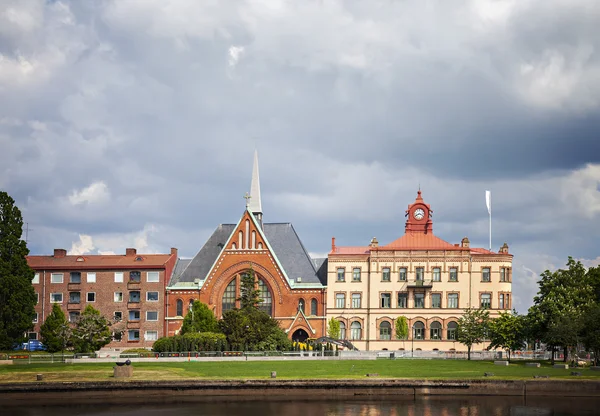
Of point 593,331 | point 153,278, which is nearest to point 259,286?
point 153,278

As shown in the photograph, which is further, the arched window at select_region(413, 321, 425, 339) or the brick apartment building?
the brick apartment building

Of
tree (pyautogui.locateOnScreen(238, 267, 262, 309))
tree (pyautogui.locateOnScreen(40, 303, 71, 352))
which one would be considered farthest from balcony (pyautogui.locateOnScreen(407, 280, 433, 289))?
tree (pyautogui.locateOnScreen(40, 303, 71, 352))

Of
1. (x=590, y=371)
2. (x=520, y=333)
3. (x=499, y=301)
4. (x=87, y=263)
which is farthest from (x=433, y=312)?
(x=87, y=263)

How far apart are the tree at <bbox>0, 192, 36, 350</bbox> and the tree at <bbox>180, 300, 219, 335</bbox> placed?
1601 centimetres

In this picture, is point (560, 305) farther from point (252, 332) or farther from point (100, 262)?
point (100, 262)

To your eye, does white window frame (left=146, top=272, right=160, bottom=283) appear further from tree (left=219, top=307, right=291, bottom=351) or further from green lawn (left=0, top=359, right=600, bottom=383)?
green lawn (left=0, top=359, right=600, bottom=383)

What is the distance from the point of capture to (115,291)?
→ 97938mm

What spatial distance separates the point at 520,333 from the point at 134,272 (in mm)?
45519

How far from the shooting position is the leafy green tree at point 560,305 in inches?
2717

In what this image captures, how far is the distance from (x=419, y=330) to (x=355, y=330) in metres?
7.37

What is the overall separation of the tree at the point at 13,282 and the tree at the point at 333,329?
32211 mm

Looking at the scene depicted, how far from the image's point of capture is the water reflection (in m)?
Result: 45.2

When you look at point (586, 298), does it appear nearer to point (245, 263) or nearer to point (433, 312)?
point (433, 312)

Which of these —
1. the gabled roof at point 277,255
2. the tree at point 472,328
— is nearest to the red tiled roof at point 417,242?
the gabled roof at point 277,255
